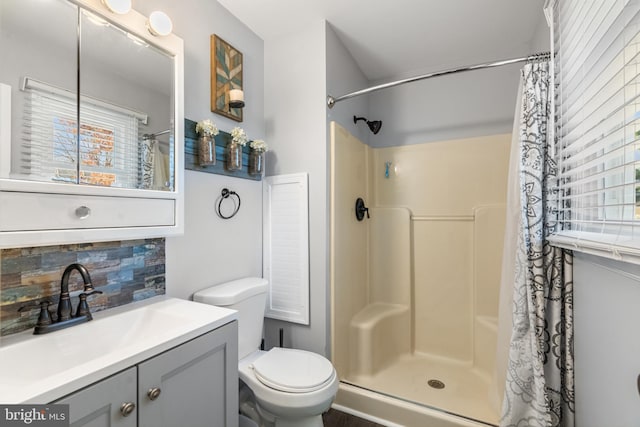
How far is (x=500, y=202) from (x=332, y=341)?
5.50 feet

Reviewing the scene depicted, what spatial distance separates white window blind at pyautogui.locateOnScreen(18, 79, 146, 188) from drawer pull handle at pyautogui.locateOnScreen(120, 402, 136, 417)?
726 mm

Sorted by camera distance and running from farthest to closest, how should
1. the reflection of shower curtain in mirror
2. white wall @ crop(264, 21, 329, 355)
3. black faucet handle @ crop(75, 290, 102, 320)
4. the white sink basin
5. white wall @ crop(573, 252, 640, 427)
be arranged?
white wall @ crop(264, 21, 329, 355) < the reflection of shower curtain in mirror < black faucet handle @ crop(75, 290, 102, 320) < white wall @ crop(573, 252, 640, 427) < the white sink basin

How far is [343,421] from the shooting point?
168 cm

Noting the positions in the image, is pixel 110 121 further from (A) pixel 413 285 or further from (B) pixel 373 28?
(A) pixel 413 285

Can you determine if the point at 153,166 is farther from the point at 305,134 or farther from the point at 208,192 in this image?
the point at 305,134

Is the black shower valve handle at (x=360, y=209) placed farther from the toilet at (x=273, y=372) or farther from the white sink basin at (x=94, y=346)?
the white sink basin at (x=94, y=346)

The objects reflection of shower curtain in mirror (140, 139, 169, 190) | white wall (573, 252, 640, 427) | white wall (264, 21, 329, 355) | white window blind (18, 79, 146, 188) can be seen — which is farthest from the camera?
white wall (264, 21, 329, 355)

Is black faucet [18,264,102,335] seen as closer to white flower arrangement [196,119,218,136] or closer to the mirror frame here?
the mirror frame

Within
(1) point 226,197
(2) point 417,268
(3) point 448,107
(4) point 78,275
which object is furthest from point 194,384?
(3) point 448,107

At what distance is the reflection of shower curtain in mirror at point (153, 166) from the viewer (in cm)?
118

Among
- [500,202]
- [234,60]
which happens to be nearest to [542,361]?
[500,202]

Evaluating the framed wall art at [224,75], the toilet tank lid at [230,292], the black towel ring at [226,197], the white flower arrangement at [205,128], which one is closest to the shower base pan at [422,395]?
the toilet tank lid at [230,292]

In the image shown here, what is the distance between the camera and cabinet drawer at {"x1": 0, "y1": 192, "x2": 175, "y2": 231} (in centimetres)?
80

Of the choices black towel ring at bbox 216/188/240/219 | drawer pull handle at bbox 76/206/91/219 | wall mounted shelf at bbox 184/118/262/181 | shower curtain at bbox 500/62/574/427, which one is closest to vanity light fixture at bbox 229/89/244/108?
wall mounted shelf at bbox 184/118/262/181
